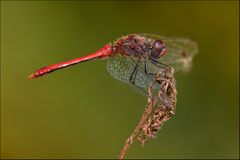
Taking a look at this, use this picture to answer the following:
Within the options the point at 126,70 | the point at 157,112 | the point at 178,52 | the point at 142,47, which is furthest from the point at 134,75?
the point at 157,112

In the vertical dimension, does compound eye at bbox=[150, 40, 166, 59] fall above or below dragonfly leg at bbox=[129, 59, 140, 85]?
above

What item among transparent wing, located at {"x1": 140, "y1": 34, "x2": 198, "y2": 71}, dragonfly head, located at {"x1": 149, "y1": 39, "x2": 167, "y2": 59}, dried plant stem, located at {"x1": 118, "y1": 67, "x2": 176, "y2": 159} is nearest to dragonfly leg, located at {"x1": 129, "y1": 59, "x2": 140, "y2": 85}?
dragonfly head, located at {"x1": 149, "y1": 39, "x2": 167, "y2": 59}

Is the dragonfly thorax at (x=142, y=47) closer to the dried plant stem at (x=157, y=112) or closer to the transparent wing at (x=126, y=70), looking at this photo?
the transparent wing at (x=126, y=70)

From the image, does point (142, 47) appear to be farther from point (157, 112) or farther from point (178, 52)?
point (157, 112)

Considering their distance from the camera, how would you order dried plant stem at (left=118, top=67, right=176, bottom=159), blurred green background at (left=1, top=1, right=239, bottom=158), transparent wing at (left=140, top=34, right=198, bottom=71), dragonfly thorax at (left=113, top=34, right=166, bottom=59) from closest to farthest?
dried plant stem at (left=118, top=67, right=176, bottom=159) < dragonfly thorax at (left=113, top=34, right=166, bottom=59) < transparent wing at (left=140, top=34, right=198, bottom=71) < blurred green background at (left=1, top=1, right=239, bottom=158)

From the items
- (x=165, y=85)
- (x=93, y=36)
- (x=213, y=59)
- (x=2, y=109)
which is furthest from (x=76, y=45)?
(x=165, y=85)

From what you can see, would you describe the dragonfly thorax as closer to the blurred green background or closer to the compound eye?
the compound eye

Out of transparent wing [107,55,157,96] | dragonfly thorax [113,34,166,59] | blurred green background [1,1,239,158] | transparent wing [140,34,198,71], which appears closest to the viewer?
transparent wing [107,55,157,96]
